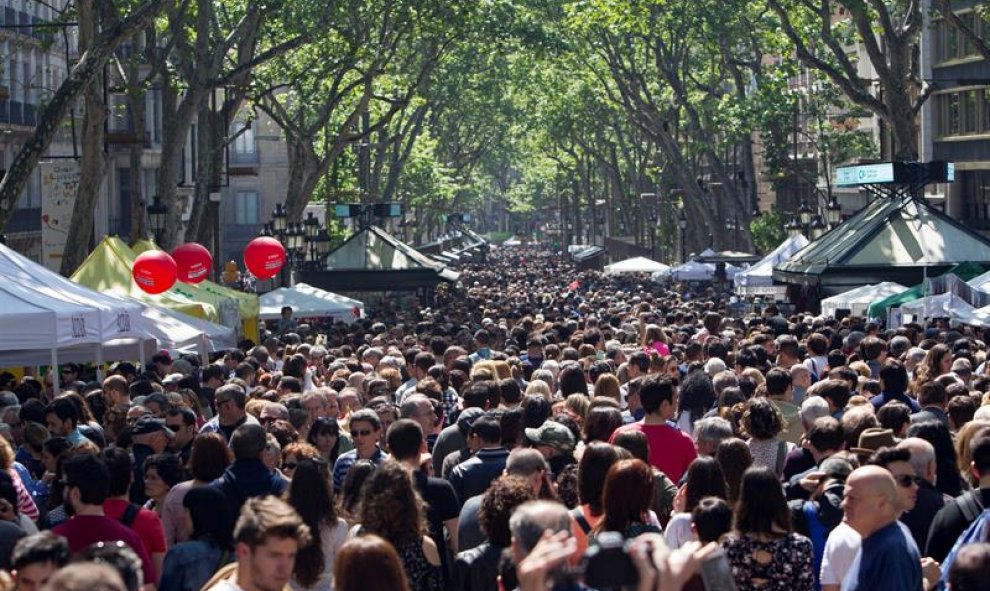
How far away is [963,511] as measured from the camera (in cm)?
770

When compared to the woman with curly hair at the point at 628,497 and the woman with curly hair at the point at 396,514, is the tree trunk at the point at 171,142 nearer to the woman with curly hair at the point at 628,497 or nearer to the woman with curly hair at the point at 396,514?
the woman with curly hair at the point at 396,514

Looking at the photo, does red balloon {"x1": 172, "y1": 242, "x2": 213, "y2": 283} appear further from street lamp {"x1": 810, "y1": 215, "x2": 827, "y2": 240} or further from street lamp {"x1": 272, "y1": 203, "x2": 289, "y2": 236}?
street lamp {"x1": 810, "y1": 215, "x2": 827, "y2": 240}

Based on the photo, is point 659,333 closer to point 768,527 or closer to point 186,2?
point 186,2

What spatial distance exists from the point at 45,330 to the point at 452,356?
3.89 meters

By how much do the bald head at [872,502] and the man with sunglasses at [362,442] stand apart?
352cm

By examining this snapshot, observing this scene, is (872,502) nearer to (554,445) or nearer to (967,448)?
(967,448)

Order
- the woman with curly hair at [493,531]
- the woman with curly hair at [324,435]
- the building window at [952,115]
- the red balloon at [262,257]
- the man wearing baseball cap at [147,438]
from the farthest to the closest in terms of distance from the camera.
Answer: the building window at [952,115] → the red balloon at [262,257] → the woman with curly hair at [324,435] → the man wearing baseball cap at [147,438] → the woman with curly hair at [493,531]

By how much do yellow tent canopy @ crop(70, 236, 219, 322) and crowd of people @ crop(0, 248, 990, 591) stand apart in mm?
6462

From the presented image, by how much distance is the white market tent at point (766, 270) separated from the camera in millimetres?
37188

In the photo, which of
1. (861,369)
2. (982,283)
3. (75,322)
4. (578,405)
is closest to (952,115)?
(982,283)

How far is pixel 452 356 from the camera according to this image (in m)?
17.4

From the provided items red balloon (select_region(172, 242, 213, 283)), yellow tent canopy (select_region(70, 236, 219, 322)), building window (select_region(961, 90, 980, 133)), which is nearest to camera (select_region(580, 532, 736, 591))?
yellow tent canopy (select_region(70, 236, 219, 322))

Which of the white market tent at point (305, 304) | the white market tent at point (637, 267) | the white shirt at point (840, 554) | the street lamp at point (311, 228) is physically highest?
the street lamp at point (311, 228)

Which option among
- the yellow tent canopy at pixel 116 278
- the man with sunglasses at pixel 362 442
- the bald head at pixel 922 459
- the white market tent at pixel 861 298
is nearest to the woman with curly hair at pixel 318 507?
the man with sunglasses at pixel 362 442
